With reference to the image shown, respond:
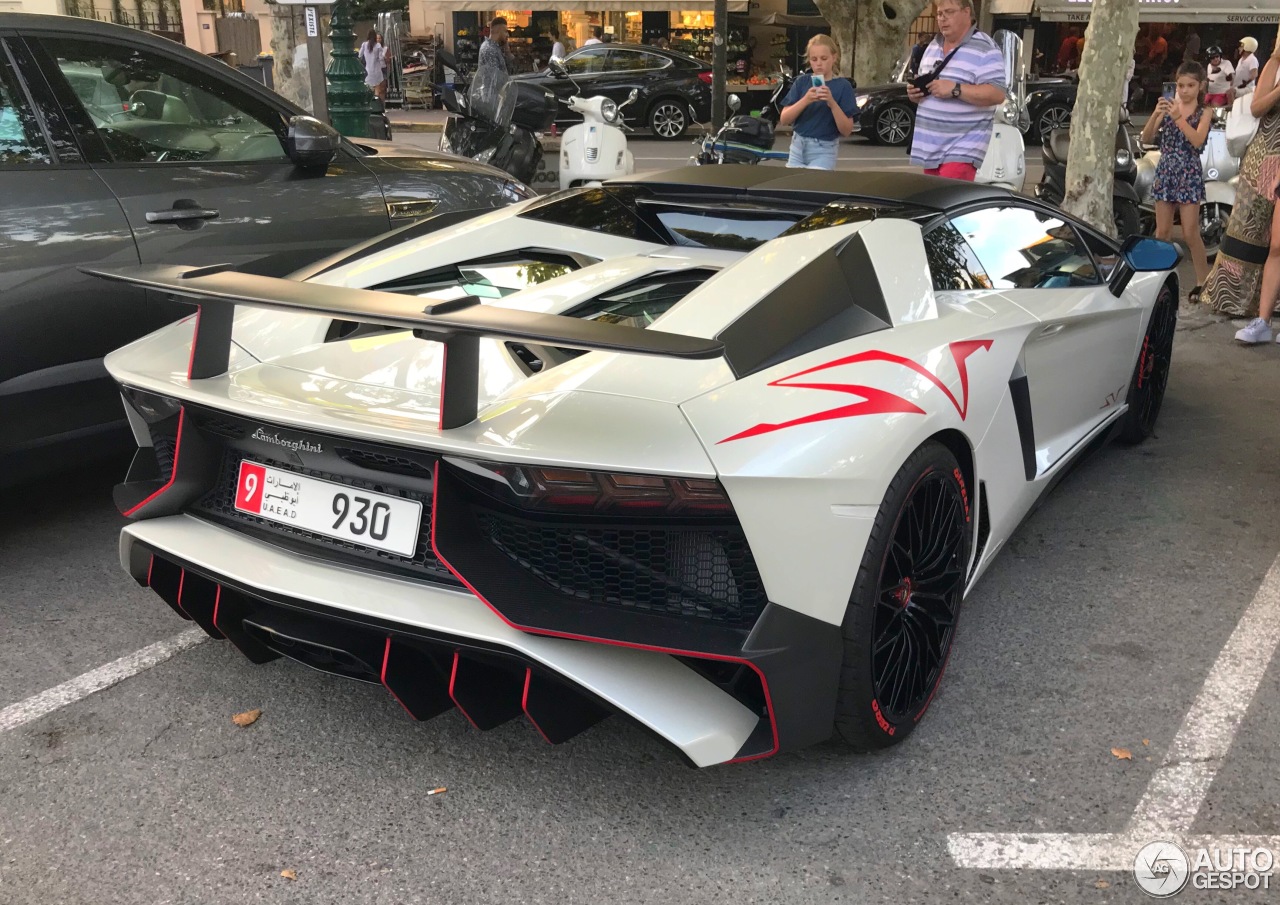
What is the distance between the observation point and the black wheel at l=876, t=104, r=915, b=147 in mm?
18016

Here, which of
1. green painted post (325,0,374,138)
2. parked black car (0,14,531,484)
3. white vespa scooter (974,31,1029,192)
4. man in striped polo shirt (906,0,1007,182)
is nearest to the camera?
parked black car (0,14,531,484)

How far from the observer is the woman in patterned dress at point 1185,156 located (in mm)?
7668

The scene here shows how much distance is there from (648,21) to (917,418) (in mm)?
25850

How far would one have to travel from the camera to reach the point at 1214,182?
30.7 ft

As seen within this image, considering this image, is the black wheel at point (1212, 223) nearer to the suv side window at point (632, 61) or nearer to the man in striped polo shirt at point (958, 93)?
the man in striped polo shirt at point (958, 93)

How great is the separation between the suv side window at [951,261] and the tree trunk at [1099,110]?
627 cm

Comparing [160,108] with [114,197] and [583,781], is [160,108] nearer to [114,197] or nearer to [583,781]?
[114,197]

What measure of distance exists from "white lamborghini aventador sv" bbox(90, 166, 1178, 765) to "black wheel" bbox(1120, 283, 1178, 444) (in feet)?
6.03

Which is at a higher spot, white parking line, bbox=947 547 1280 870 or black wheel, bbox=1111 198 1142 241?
black wheel, bbox=1111 198 1142 241

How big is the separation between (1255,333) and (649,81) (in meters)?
13.6

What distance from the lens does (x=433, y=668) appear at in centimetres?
241

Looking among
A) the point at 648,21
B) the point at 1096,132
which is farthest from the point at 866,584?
the point at 648,21

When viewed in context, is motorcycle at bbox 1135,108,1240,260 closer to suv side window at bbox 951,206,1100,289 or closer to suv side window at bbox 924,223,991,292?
suv side window at bbox 951,206,1100,289

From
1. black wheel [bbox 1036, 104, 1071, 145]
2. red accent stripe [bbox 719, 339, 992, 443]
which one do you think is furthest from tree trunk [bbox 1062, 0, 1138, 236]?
black wheel [bbox 1036, 104, 1071, 145]
